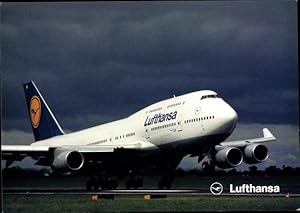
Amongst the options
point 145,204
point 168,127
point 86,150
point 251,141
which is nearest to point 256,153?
point 251,141

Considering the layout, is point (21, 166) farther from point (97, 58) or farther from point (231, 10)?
point (231, 10)

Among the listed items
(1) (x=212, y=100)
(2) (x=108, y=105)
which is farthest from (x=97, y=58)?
(1) (x=212, y=100)

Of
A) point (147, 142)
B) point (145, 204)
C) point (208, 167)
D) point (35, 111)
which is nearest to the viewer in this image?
point (145, 204)

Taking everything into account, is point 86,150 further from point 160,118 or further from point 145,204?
point 145,204

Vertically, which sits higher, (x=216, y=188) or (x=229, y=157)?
(x=229, y=157)

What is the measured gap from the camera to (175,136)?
1365 centimetres

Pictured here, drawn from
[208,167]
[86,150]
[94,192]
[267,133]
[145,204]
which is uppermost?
[267,133]

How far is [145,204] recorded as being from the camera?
12.6 m

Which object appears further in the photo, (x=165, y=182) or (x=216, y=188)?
(x=165, y=182)

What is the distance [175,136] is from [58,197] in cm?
167

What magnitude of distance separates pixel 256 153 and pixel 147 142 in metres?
1.51

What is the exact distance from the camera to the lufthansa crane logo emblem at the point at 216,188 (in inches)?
497

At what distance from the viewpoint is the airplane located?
42.9ft

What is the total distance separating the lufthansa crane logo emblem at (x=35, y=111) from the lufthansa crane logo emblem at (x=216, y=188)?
2.30 meters
